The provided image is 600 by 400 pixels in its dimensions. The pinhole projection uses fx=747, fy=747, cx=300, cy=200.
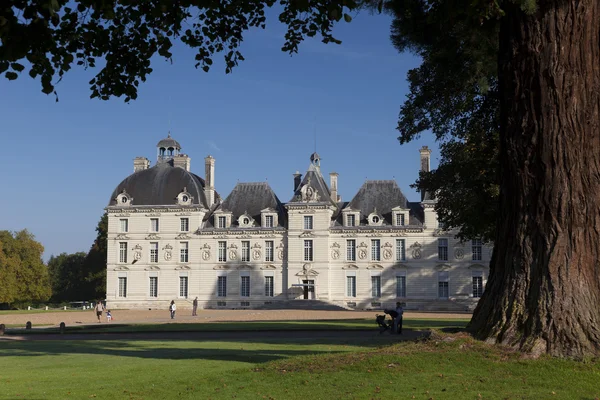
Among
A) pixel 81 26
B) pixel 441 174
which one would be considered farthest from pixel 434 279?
pixel 81 26

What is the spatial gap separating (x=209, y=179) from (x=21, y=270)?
19258 mm

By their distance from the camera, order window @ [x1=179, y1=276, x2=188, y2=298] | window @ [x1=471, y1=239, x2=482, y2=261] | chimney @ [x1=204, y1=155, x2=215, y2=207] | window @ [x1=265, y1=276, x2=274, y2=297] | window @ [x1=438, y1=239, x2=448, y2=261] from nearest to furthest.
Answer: window @ [x1=471, y1=239, x2=482, y2=261]
window @ [x1=438, y1=239, x2=448, y2=261]
window @ [x1=265, y1=276, x2=274, y2=297]
window @ [x1=179, y1=276, x2=188, y2=298]
chimney @ [x1=204, y1=155, x2=215, y2=207]

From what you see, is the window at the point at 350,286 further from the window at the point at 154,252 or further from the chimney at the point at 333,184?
the window at the point at 154,252

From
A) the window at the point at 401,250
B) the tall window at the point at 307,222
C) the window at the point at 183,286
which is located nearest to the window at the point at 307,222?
the tall window at the point at 307,222

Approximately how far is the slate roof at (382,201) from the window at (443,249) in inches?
86.7

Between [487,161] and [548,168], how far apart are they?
1029 centimetres

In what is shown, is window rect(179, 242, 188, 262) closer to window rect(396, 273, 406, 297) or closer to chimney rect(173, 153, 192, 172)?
chimney rect(173, 153, 192, 172)

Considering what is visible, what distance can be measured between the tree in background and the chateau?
1141 cm

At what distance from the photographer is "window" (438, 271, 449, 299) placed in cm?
5162

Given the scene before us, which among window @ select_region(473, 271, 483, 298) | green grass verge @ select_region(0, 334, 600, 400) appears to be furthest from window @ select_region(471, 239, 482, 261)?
green grass verge @ select_region(0, 334, 600, 400)

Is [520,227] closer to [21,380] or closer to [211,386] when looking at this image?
[211,386]

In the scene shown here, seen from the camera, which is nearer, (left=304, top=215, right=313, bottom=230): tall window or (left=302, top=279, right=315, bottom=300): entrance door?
(left=302, top=279, right=315, bottom=300): entrance door

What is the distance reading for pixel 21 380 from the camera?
1188 cm

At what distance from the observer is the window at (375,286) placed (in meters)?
52.5
